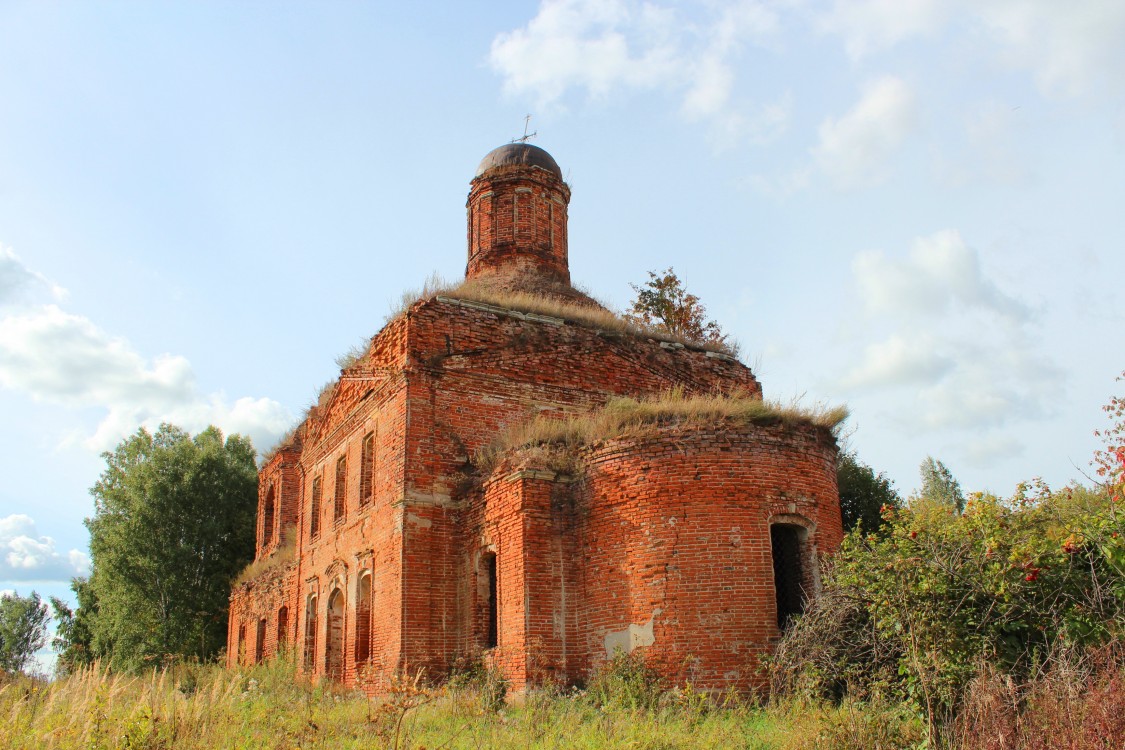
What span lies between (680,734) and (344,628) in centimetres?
845

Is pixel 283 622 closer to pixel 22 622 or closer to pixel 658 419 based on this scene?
pixel 658 419

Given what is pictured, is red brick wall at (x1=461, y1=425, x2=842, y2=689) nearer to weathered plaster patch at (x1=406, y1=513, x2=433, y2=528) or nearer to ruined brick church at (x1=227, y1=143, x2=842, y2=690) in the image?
ruined brick church at (x1=227, y1=143, x2=842, y2=690)

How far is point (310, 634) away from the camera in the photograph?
674 inches

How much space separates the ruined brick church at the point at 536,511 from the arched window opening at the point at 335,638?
3 centimetres

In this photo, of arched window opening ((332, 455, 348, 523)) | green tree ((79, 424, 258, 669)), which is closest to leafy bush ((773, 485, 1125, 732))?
arched window opening ((332, 455, 348, 523))

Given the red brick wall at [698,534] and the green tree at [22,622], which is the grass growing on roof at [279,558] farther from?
the green tree at [22,622]

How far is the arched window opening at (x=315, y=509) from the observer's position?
1825 centimetres

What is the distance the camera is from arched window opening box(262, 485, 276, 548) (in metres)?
23.8

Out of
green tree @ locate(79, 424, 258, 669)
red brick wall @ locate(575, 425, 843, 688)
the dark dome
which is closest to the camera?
red brick wall @ locate(575, 425, 843, 688)

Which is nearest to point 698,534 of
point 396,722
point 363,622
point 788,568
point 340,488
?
point 788,568

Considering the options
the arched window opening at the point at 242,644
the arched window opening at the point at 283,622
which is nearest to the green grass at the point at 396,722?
the arched window opening at the point at 283,622

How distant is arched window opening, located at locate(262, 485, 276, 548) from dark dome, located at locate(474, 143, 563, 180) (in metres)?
10.5

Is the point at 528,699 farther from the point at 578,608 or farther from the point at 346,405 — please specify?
the point at 346,405

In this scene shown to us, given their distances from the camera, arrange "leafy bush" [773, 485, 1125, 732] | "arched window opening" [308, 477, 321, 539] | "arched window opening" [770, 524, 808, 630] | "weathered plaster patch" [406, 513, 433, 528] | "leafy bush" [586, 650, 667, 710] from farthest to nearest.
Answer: "arched window opening" [308, 477, 321, 539]
"weathered plaster patch" [406, 513, 433, 528]
"arched window opening" [770, 524, 808, 630]
"leafy bush" [586, 650, 667, 710]
"leafy bush" [773, 485, 1125, 732]
